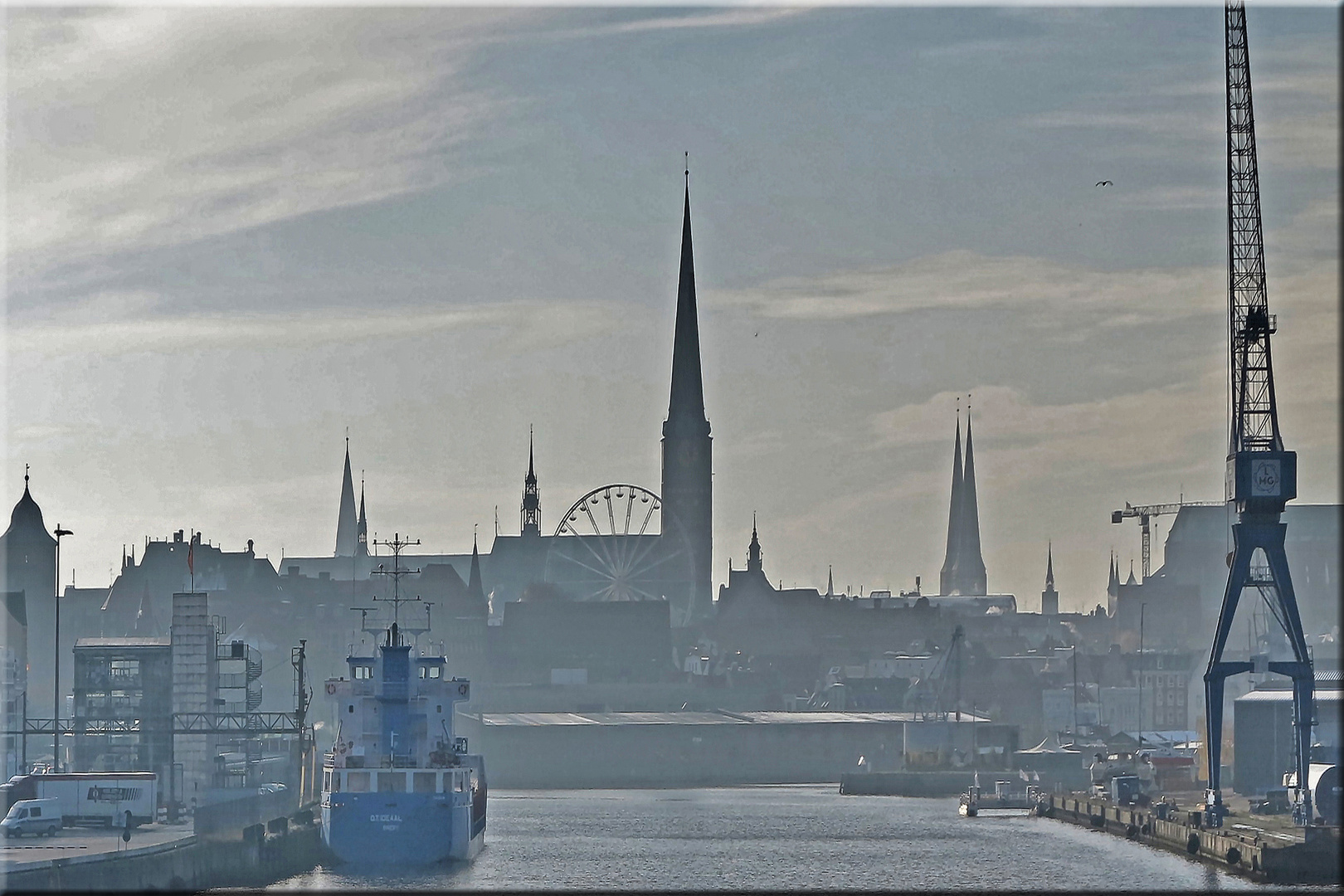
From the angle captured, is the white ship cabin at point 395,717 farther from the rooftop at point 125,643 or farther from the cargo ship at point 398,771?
the rooftop at point 125,643

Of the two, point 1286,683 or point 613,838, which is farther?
point 1286,683

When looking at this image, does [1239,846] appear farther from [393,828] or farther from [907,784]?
[907,784]

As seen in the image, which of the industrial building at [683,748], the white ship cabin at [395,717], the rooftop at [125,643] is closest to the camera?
the white ship cabin at [395,717]

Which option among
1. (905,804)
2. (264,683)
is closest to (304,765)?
(905,804)

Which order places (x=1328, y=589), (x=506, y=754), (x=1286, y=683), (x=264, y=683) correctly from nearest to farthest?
(x=1286, y=683), (x=506, y=754), (x=264, y=683), (x=1328, y=589)

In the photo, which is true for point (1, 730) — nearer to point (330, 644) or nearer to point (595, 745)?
point (595, 745)

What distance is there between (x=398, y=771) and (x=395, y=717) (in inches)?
143

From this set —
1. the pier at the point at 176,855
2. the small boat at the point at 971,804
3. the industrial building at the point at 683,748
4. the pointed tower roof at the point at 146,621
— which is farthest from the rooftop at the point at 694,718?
the pier at the point at 176,855

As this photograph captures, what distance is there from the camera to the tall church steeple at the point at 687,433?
183 metres

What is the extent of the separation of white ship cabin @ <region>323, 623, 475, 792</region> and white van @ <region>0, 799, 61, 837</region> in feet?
24.6

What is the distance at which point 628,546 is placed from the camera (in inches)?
7397

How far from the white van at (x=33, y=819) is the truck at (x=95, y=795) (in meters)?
1.26

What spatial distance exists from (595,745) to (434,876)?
67.1 meters

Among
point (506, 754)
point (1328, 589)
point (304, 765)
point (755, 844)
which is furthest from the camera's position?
point (1328, 589)
